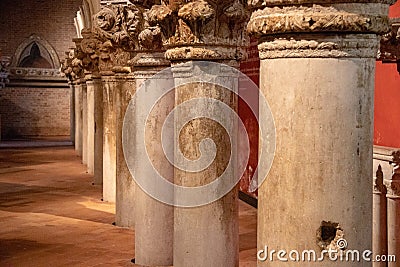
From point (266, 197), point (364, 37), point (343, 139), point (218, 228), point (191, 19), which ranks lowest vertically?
point (218, 228)

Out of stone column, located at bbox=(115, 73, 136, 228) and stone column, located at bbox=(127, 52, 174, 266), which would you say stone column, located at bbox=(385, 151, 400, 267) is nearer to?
stone column, located at bbox=(127, 52, 174, 266)

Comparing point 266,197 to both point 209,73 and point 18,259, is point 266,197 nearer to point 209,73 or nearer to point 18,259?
point 209,73

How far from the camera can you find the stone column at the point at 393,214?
5.79m

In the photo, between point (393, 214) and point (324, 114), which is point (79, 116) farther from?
point (324, 114)

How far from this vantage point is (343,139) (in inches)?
118

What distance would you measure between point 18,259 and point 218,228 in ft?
11.4

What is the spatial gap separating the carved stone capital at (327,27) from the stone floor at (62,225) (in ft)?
16.3

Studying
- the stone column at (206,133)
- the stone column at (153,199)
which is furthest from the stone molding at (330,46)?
the stone column at (153,199)

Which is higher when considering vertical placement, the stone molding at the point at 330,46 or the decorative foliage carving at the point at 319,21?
the decorative foliage carving at the point at 319,21

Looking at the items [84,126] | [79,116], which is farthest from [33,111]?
[84,126]

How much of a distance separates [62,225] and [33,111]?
21.9 m

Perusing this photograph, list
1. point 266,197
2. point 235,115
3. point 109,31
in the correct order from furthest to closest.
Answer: point 109,31 → point 235,115 → point 266,197

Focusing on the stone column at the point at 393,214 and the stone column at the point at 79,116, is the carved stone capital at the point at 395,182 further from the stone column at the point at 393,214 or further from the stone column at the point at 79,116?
the stone column at the point at 79,116

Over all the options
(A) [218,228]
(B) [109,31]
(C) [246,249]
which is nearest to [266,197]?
(A) [218,228]
